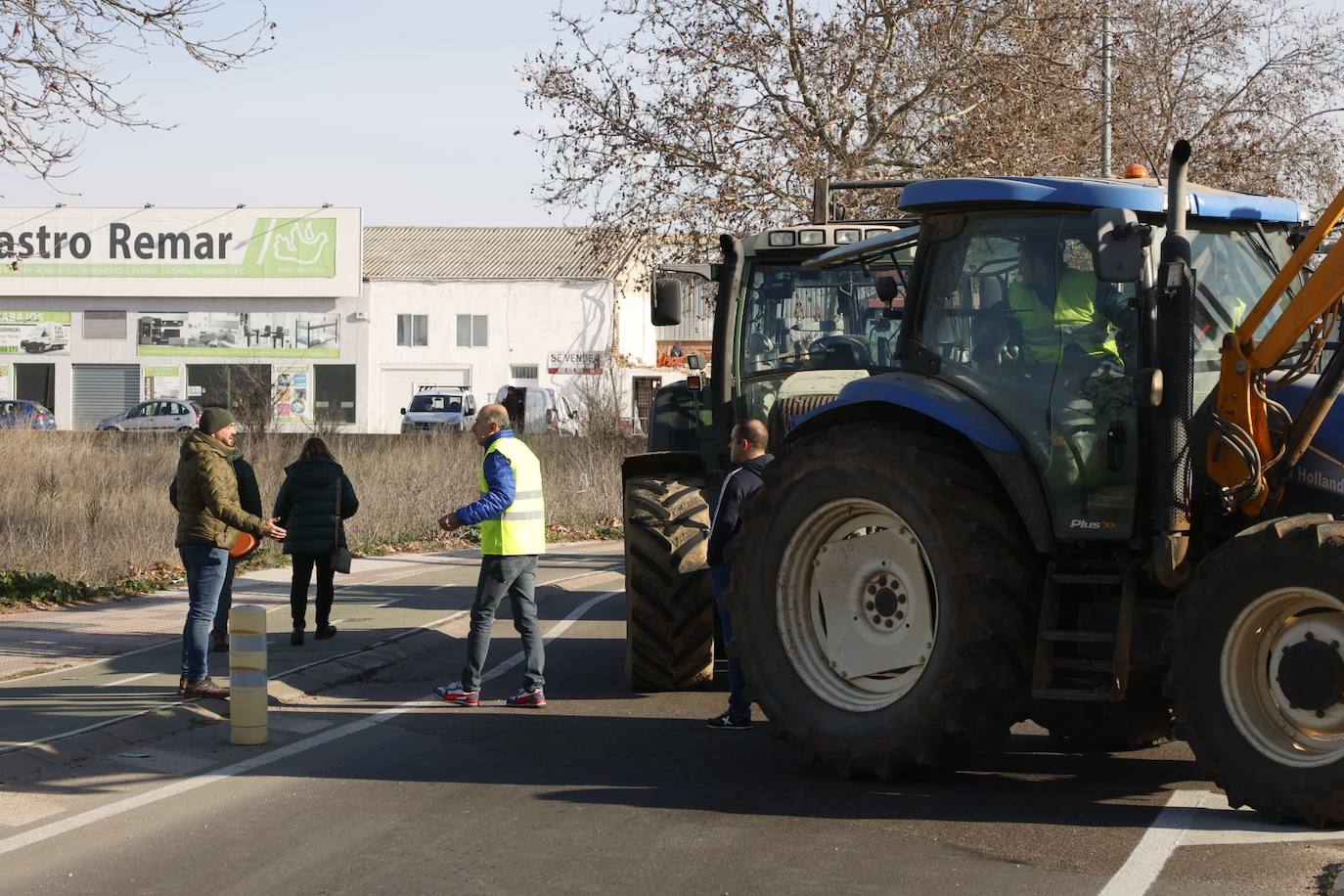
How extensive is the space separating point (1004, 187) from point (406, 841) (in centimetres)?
418

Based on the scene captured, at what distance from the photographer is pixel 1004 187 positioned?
817 centimetres

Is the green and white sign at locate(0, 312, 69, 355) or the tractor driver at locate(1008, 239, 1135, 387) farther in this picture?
the green and white sign at locate(0, 312, 69, 355)

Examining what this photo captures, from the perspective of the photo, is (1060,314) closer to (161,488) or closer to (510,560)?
(510,560)

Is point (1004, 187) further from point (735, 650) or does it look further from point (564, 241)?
point (564, 241)

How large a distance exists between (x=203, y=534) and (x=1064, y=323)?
19.2ft

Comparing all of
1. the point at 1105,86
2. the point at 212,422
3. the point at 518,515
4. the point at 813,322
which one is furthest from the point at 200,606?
the point at 1105,86

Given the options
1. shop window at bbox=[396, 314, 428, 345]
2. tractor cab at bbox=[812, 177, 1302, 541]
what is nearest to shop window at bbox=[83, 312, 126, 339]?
shop window at bbox=[396, 314, 428, 345]

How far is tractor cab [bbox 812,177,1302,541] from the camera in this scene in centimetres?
772

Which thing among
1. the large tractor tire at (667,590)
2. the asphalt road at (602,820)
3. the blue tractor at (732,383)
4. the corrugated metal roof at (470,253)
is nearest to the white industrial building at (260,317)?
the corrugated metal roof at (470,253)

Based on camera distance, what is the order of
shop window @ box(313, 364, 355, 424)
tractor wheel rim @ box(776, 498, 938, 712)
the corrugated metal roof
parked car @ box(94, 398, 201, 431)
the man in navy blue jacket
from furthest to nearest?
the corrugated metal roof → shop window @ box(313, 364, 355, 424) → parked car @ box(94, 398, 201, 431) → the man in navy blue jacket → tractor wheel rim @ box(776, 498, 938, 712)

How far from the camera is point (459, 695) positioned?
11023 millimetres

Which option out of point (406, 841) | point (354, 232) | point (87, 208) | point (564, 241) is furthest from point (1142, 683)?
point (564, 241)

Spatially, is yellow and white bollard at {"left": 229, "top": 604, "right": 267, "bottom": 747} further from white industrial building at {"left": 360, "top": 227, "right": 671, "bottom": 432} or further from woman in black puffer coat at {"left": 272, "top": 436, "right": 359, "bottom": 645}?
white industrial building at {"left": 360, "top": 227, "right": 671, "bottom": 432}

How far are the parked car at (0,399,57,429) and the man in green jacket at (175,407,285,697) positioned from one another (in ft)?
52.5
